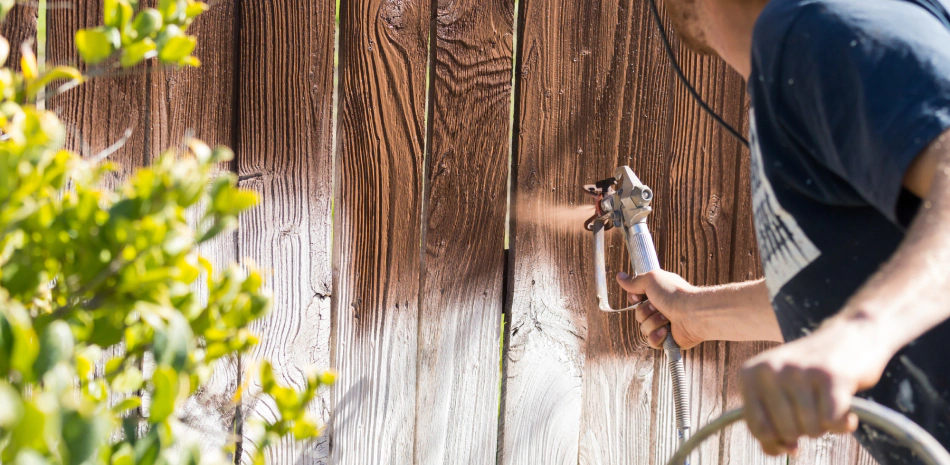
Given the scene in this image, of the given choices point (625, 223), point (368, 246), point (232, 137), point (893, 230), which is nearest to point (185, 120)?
point (232, 137)

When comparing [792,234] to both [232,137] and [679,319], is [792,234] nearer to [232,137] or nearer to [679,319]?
[679,319]

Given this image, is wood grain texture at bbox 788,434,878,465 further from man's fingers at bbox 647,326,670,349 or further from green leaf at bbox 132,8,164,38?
green leaf at bbox 132,8,164,38

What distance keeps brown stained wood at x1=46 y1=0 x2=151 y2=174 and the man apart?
3.63ft

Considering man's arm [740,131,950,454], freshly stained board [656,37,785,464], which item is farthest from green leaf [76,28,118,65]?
freshly stained board [656,37,785,464]

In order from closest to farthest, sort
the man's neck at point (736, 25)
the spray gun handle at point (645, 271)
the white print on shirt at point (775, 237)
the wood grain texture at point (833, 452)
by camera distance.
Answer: the white print on shirt at point (775, 237), the man's neck at point (736, 25), the spray gun handle at point (645, 271), the wood grain texture at point (833, 452)

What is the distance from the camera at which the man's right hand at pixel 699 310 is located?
1389 millimetres

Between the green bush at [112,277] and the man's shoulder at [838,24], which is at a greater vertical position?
the man's shoulder at [838,24]

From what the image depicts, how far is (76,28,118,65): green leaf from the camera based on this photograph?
593 mm

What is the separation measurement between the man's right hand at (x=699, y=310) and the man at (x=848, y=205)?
0.31m

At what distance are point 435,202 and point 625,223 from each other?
17.2 inches

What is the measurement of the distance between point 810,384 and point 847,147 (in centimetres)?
28

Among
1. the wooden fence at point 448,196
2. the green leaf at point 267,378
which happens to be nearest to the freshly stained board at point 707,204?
the wooden fence at point 448,196

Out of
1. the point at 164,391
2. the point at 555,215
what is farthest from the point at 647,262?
the point at 164,391

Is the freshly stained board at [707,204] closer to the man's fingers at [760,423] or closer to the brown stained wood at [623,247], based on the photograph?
the brown stained wood at [623,247]
